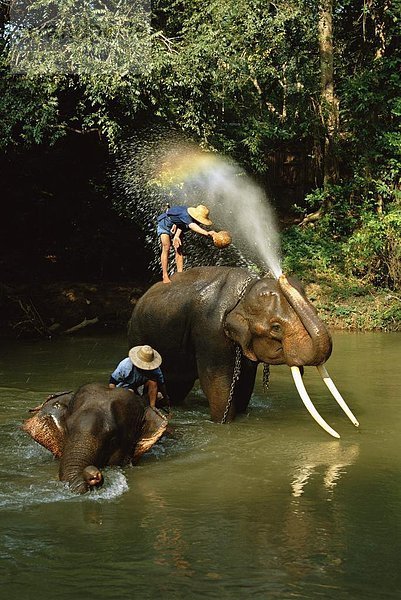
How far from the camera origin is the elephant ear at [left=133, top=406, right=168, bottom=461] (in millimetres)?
7824

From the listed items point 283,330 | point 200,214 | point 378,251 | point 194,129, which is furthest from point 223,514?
point 378,251

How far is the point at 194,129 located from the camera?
61.1ft

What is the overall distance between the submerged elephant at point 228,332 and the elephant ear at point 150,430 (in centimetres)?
150

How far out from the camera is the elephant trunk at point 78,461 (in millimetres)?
6957

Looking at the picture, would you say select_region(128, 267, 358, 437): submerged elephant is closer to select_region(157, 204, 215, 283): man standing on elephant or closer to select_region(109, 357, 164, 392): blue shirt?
select_region(157, 204, 215, 283): man standing on elephant

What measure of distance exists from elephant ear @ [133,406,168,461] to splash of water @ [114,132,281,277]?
1137 cm

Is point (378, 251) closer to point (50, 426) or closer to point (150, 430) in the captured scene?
point (150, 430)

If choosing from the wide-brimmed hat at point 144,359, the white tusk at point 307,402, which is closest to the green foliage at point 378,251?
the white tusk at point 307,402

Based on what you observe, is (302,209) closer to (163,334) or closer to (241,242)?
(241,242)

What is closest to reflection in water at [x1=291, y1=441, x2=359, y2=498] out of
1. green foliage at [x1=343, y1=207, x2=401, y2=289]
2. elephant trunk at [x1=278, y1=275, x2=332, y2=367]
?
elephant trunk at [x1=278, y1=275, x2=332, y2=367]

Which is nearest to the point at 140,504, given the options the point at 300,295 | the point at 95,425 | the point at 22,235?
the point at 95,425

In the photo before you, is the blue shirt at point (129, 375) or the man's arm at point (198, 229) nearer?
the blue shirt at point (129, 375)

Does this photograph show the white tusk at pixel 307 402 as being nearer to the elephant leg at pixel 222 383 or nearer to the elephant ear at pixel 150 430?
Result: the elephant leg at pixel 222 383

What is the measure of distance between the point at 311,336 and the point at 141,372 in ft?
5.11
